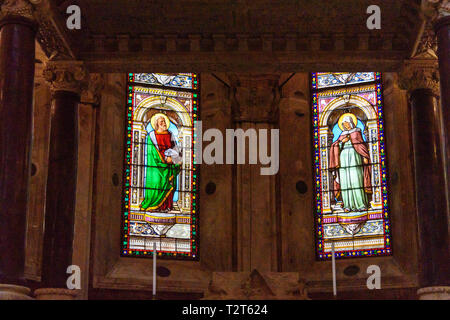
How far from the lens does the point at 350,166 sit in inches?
681

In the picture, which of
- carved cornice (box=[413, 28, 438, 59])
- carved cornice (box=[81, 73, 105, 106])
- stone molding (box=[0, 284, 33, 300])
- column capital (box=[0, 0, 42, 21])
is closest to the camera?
stone molding (box=[0, 284, 33, 300])

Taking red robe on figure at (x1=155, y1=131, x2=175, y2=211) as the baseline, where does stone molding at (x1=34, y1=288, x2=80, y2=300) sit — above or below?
below

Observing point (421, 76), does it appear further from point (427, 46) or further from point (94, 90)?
point (94, 90)

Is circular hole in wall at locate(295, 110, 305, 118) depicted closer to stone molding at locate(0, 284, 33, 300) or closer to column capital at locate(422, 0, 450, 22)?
column capital at locate(422, 0, 450, 22)

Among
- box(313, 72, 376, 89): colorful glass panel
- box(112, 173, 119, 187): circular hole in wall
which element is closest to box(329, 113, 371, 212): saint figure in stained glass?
box(313, 72, 376, 89): colorful glass panel

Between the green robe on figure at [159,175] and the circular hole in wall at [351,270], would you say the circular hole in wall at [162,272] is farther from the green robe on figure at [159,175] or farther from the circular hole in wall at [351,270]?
the circular hole in wall at [351,270]

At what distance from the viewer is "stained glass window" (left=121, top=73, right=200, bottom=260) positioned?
1678cm

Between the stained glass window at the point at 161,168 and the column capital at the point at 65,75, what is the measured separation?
3418 mm

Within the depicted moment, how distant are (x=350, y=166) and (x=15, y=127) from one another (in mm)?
8510

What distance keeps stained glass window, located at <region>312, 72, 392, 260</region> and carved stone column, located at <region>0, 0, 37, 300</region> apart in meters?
7.87

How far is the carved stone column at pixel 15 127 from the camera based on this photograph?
408 inches

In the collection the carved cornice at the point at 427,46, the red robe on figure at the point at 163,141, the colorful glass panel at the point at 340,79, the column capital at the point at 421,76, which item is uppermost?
the colorful glass panel at the point at 340,79

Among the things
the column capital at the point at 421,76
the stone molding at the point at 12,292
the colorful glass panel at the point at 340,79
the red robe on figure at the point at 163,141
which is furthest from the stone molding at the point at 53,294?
the colorful glass panel at the point at 340,79

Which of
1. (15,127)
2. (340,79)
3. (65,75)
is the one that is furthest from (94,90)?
(340,79)
